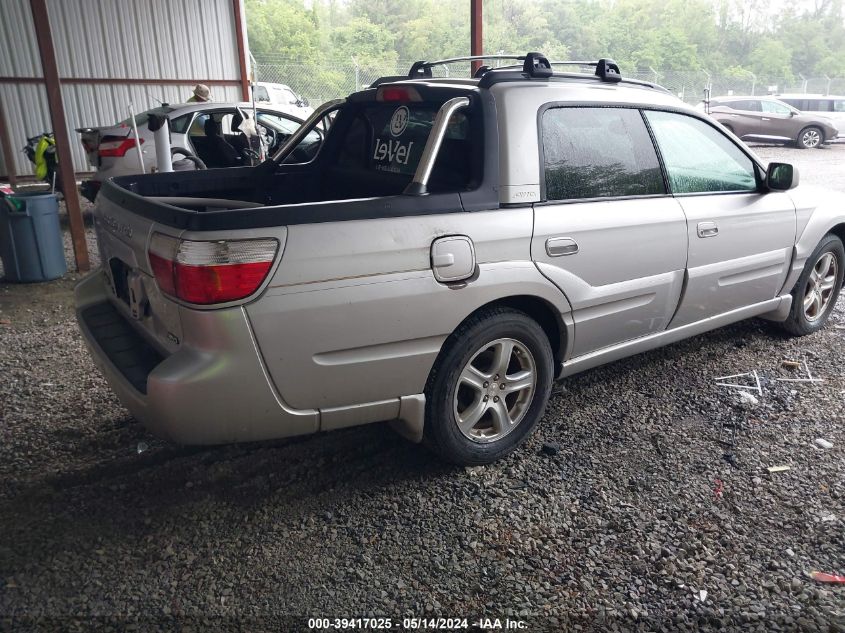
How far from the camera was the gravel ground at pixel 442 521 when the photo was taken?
249 cm

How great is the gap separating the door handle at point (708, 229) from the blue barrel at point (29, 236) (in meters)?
6.04

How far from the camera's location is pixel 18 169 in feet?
53.8

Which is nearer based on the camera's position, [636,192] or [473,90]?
[473,90]

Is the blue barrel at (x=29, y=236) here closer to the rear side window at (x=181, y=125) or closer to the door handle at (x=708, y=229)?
the rear side window at (x=181, y=125)

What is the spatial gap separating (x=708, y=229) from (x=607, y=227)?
0.87 meters

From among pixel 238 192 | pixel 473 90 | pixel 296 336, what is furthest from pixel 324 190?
pixel 296 336

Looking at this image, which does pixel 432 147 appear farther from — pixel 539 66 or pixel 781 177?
pixel 781 177

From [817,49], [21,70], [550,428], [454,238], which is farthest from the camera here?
[817,49]

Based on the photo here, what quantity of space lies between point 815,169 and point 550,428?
50.6 feet

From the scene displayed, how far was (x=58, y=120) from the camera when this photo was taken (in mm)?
7000

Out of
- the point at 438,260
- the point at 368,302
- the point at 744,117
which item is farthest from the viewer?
the point at 744,117

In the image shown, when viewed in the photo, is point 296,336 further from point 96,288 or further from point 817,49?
point 817,49

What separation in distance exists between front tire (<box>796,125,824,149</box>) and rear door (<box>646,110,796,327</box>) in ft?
62.8

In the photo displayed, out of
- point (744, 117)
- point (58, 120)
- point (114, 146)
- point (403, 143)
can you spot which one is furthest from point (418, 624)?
point (744, 117)
